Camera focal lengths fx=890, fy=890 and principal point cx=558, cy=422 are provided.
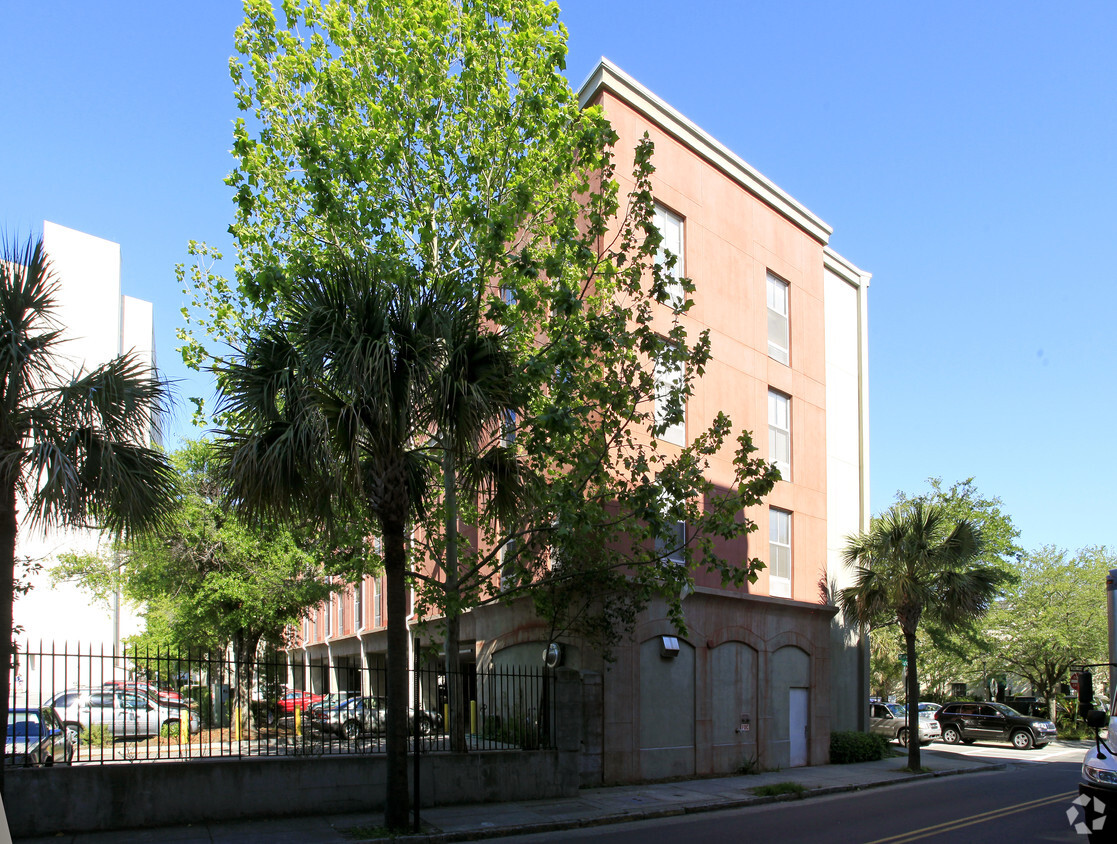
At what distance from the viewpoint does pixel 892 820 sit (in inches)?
559

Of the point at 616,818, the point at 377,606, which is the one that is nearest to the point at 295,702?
the point at 616,818

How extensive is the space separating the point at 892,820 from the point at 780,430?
1345 cm

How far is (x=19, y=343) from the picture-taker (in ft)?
33.8

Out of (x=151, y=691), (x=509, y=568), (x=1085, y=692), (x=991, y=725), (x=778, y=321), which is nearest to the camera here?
(x=1085, y=692)

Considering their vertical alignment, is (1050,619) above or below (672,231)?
below

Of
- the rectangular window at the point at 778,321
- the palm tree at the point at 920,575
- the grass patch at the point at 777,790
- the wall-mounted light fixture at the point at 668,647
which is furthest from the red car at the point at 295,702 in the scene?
the rectangular window at the point at 778,321

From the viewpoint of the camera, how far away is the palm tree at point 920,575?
23.1 m

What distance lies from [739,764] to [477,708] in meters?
7.06

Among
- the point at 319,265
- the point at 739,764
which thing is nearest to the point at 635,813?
the point at 739,764

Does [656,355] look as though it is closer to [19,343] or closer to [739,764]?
[19,343]

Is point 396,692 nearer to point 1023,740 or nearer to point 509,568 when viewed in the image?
point 509,568

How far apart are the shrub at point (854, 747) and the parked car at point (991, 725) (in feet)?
29.9

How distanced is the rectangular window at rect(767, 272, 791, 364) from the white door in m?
9.62

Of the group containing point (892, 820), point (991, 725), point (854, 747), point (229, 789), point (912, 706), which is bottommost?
point (991, 725)
